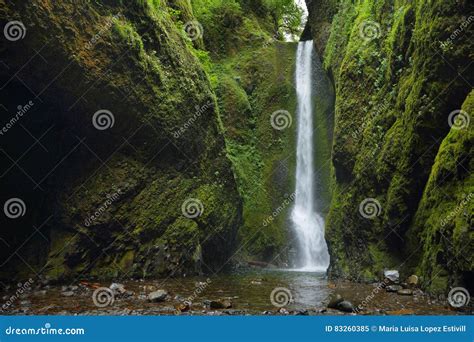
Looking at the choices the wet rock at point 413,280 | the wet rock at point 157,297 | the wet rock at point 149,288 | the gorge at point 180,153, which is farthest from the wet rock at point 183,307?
the wet rock at point 413,280

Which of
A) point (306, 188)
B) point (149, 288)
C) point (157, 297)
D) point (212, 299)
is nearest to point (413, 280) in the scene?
point (212, 299)

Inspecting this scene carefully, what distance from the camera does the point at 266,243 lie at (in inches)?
782

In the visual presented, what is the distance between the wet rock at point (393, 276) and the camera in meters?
9.66

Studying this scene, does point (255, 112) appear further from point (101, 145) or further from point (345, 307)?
point (345, 307)

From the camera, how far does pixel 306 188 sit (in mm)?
20906

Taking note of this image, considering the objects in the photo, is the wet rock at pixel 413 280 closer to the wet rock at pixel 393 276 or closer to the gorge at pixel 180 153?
the gorge at pixel 180 153

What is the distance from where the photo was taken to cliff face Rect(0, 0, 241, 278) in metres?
9.45

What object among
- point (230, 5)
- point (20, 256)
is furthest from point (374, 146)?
point (230, 5)

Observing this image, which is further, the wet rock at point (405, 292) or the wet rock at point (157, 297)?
the wet rock at point (405, 292)

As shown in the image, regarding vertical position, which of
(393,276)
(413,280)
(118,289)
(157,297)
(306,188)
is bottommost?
(118,289)

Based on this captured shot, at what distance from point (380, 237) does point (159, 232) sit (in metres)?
5.71

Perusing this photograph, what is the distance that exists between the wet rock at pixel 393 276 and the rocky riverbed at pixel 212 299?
0.44ft

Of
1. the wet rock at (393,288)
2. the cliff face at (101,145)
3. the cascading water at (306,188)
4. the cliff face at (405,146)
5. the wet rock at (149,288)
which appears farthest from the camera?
the cascading water at (306,188)

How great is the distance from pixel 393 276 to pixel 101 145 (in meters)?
7.65
